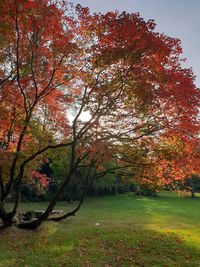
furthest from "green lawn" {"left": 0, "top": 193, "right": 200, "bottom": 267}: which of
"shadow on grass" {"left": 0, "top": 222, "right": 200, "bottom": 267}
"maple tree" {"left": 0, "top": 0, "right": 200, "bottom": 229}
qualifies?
"maple tree" {"left": 0, "top": 0, "right": 200, "bottom": 229}

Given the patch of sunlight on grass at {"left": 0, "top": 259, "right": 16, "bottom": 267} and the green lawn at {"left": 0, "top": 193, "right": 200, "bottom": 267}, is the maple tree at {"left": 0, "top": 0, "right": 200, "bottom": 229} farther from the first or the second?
the patch of sunlight on grass at {"left": 0, "top": 259, "right": 16, "bottom": 267}

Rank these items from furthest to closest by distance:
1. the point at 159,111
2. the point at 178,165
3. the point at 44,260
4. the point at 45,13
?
1. the point at 178,165
2. the point at 159,111
3. the point at 45,13
4. the point at 44,260

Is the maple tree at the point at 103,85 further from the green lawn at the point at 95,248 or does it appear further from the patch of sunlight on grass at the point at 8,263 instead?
the patch of sunlight on grass at the point at 8,263

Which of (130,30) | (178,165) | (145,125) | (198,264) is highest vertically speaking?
(130,30)

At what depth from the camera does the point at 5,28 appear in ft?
40.4

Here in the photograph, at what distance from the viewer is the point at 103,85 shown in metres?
13.3

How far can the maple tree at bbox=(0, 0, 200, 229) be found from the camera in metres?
12.0

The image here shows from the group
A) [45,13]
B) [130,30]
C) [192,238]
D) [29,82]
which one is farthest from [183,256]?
[45,13]

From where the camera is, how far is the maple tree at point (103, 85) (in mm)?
12023

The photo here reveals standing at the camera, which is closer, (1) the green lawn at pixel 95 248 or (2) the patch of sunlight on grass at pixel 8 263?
(2) the patch of sunlight on grass at pixel 8 263

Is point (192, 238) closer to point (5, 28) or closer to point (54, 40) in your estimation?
point (54, 40)

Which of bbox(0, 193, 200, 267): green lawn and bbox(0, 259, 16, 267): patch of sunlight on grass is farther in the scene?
bbox(0, 193, 200, 267): green lawn

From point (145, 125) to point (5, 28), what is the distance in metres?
7.43

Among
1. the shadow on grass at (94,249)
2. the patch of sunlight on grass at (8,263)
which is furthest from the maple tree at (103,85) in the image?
the patch of sunlight on grass at (8,263)
